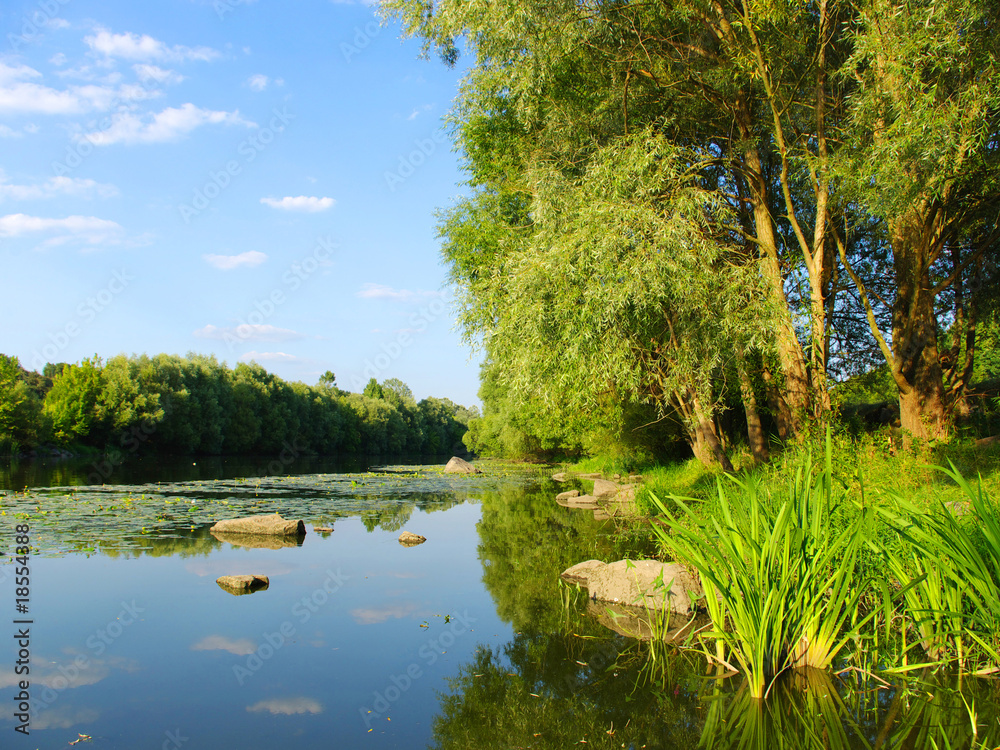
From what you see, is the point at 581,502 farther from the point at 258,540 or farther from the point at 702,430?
the point at 258,540

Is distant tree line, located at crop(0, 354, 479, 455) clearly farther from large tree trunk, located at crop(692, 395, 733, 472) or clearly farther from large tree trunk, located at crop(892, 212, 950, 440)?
large tree trunk, located at crop(892, 212, 950, 440)

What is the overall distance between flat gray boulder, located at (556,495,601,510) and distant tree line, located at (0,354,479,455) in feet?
105

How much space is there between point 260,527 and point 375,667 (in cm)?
742

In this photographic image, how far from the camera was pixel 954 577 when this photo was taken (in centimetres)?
437

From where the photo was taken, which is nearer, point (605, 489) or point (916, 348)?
point (916, 348)

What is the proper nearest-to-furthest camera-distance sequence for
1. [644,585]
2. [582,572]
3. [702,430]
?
[644,585], [582,572], [702,430]

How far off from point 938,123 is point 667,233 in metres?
3.69

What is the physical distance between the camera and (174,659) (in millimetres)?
5871

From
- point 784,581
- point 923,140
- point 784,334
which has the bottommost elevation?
point 784,581

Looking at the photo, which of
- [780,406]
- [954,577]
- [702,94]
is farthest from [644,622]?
[702,94]

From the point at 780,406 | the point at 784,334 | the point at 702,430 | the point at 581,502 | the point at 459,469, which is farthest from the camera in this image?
the point at 459,469

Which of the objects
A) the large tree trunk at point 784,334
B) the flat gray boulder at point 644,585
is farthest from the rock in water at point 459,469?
the flat gray boulder at point 644,585

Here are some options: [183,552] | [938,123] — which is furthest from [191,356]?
[938,123]

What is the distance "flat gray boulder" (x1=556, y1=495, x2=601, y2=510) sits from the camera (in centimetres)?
1736
